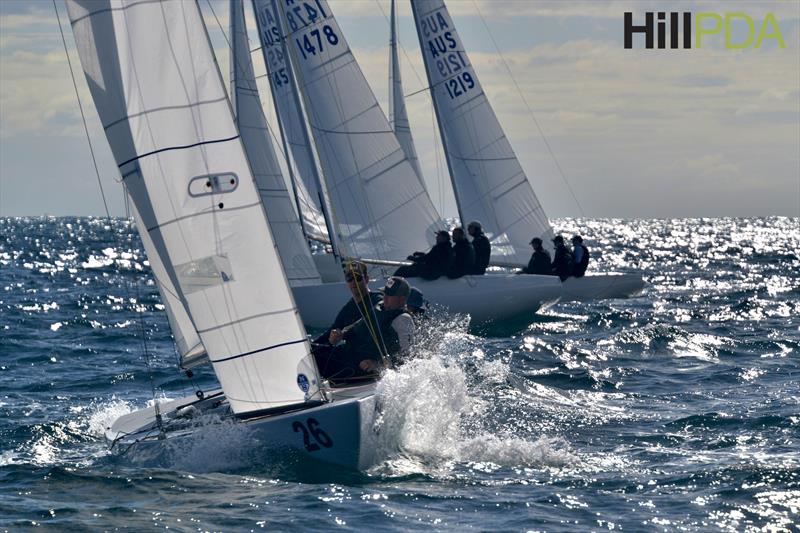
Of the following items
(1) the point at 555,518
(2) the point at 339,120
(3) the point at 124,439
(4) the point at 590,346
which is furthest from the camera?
(2) the point at 339,120

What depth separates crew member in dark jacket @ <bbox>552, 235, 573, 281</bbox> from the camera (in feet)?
66.0

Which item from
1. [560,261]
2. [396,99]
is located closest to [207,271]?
[560,261]

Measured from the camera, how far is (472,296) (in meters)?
17.6

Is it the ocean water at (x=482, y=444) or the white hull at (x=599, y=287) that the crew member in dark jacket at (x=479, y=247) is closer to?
the ocean water at (x=482, y=444)

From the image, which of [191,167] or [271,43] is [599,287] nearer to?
[271,43]

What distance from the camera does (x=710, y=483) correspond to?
26.0 ft

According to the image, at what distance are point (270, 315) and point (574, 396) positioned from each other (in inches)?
172

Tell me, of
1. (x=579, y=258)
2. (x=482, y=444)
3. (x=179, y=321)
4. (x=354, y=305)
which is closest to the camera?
(x=482, y=444)

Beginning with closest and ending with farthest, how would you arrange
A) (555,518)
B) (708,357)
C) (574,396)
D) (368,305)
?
(555,518) → (368,305) → (574,396) → (708,357)

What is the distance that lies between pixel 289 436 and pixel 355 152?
A: 34.9 ft

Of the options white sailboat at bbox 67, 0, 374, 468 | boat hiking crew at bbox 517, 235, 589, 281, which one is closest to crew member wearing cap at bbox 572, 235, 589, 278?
boat hiking crew at bbox 517, 235, 589, 281

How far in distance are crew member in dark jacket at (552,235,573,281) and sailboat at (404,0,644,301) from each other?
1.41 m

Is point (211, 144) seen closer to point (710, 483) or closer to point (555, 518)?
point (555, 518)

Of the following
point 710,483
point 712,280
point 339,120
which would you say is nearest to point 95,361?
point 339,120
